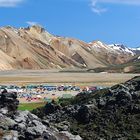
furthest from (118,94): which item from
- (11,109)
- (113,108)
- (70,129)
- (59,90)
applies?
(59,90)

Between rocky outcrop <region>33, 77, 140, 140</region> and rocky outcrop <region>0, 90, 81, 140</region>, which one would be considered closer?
rocky outcrop <region>0, 90, 81, 140</region>

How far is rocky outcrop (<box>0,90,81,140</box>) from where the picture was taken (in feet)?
105

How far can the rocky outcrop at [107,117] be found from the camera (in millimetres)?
39375

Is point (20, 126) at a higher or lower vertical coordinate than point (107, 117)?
lower

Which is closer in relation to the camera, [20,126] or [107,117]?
[20,126]

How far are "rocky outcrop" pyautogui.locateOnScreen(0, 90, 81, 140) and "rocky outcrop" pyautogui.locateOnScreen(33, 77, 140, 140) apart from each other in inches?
150

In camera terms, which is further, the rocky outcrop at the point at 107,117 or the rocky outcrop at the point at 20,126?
the rocky outcrop at the point at 107,117

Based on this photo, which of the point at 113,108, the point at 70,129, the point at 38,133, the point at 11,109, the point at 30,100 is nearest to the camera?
the point at 38,133

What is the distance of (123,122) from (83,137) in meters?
3.90

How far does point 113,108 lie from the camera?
4278 cm

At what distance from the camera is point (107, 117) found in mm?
41625

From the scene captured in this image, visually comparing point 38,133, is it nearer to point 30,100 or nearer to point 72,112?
point 72,112

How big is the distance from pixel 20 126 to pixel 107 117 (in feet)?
34.3

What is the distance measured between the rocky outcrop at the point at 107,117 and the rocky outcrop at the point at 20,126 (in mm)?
3805
